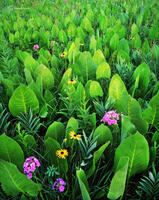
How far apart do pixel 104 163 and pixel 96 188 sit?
114mm

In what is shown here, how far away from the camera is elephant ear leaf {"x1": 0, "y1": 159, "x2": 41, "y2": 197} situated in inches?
24.4

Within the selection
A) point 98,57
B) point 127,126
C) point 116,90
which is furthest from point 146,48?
point 127,126

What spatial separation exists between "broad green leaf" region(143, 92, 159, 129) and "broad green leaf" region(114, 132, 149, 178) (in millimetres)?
247

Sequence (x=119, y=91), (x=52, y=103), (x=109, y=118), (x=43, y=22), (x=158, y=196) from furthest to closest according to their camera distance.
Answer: (x=43, y=22), (x=52, y=103), (x=119, y=91), (x=109, y=118), (x=158, y=196)

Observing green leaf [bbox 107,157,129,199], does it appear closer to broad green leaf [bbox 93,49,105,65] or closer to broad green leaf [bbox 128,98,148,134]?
broad green leaf [bbox 128,98,148,134]

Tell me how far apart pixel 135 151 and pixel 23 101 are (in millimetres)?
593

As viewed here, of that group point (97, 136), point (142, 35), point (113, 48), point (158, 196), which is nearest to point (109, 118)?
point (97, 136)

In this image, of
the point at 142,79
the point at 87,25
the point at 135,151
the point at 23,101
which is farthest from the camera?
the point at 87,25

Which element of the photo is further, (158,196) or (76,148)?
(76,148)

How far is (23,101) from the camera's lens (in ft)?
3.25

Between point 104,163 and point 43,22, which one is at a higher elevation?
point 43,22

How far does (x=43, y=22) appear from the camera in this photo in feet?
8.67

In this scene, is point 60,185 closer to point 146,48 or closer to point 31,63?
point 31,63

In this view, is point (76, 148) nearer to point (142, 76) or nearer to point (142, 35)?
point (142, 76)
